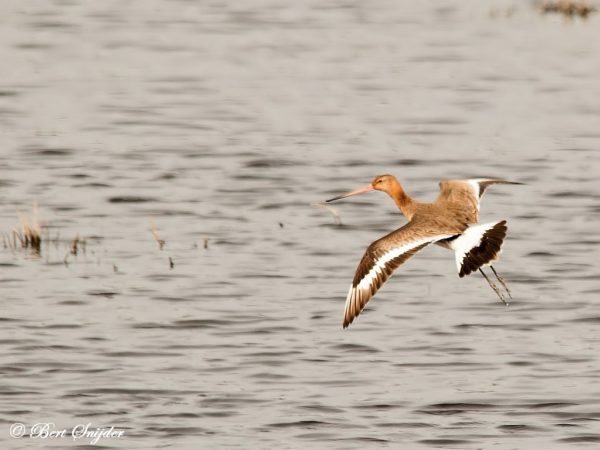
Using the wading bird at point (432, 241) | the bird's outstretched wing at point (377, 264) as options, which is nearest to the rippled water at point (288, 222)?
the bird's outstretched wing at point (377, 264)

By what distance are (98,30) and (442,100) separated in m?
6.28

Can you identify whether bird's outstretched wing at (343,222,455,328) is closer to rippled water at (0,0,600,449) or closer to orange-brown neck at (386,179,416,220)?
rippled water at (0,0,600,449)

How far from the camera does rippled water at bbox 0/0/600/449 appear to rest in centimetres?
1057

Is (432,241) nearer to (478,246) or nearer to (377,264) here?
(478,246)

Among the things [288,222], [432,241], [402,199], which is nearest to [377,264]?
[432,241]

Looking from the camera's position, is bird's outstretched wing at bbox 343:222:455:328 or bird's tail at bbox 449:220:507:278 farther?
bird's tail at bbox 449:220:507:278

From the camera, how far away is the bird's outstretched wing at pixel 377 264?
1037 cm

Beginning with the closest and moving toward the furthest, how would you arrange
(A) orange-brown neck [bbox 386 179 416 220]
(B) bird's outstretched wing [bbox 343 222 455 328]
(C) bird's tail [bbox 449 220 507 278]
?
(B) bird's outstretched wing [bbox 343 222 455 328] → (C) bird's tail [bbox 449 220 507 278] → (A) orange-brown neck [bbox 386 179 416 220]

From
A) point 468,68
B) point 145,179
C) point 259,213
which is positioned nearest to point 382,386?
point 259,213

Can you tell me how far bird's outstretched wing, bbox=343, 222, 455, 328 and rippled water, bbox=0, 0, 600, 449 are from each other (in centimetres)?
58

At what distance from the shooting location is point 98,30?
997 inches

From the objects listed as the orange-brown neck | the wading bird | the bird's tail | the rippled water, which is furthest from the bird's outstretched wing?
the orange-brown neck

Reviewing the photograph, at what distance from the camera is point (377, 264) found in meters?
10.4

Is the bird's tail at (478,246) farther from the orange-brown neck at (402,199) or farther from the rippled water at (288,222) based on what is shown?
the orange-brown neck at (402,199)
